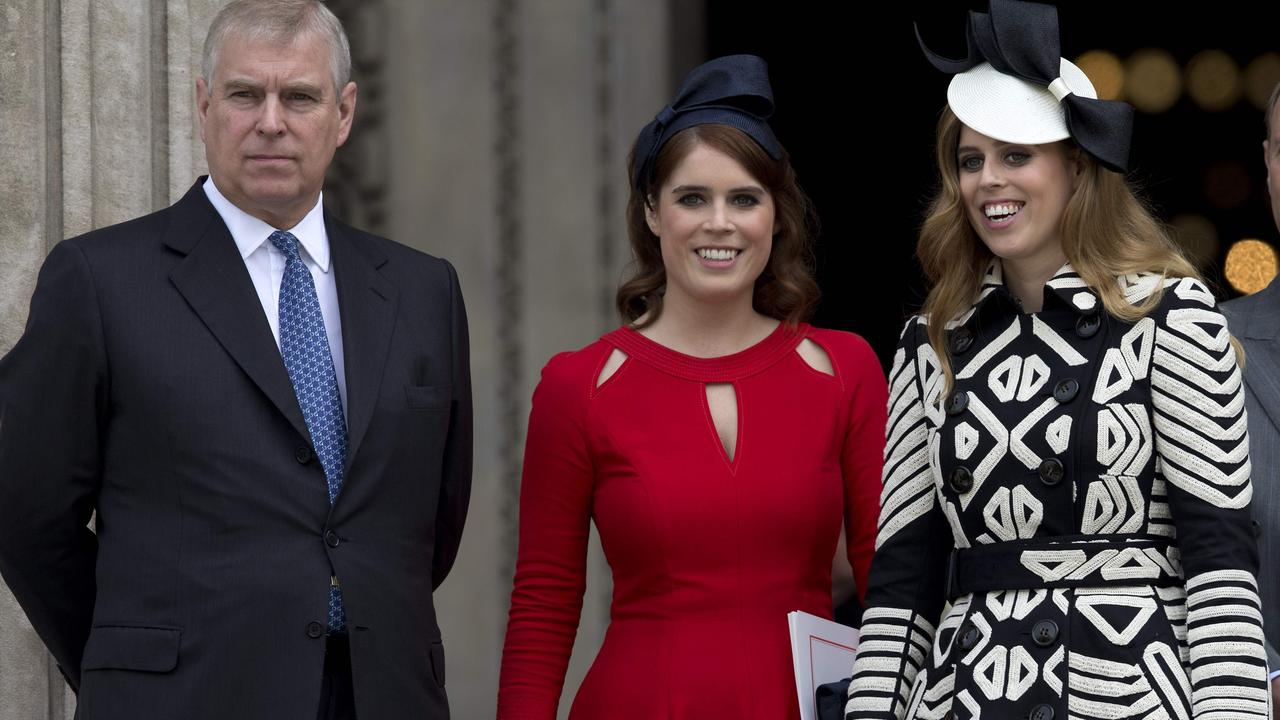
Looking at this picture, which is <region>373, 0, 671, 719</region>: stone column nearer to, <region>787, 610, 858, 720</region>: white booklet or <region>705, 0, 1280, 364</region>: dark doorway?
Answer: <region>705, 0, 1280, 364</region>: dark doorway

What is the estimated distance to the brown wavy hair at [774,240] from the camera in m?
3.13

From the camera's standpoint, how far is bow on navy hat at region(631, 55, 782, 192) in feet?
10.4

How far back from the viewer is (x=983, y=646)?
96.7 inches

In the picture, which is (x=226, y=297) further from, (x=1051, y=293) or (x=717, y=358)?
(x=1051, y=293)

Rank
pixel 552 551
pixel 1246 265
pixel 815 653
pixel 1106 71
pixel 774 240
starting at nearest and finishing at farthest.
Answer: pixel 815 653 → pixel 552 551 → pixel 774 240 → pixel 1246 265 → pixel 1106 71

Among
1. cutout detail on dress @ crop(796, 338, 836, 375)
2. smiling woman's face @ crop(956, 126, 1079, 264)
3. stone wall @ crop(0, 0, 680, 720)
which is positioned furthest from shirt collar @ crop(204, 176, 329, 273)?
stone wall @ crop(0, 0, 680, 720)

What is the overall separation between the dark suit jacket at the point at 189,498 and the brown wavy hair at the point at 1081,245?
80cm

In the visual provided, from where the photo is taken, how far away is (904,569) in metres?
2.65

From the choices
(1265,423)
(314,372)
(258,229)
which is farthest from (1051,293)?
(258,229)

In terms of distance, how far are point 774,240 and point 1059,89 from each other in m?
0.80

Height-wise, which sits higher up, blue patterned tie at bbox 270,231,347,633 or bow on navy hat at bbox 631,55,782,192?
bow on navy hat at bbox 631,55,782,192

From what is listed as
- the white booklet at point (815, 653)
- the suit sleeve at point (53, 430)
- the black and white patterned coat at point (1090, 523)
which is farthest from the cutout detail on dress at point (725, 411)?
the suit sleeve at point (53, 430)

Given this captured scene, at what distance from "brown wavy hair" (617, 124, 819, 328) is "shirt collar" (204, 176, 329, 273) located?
647 millimetres

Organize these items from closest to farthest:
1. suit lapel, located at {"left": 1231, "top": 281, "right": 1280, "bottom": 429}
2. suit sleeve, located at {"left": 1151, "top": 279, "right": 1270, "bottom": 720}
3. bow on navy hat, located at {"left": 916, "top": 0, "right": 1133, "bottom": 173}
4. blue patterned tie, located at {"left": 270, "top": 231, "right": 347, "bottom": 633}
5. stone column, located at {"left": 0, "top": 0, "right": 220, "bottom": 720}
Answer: suit sleeve, located at {"left": 1151, "top": 279, "right": 1270, "bottom": 720}
bow on navy hat, located at {"left": 916, "top": 0, "right": 1133, "bottom": 173}
blue patterned tie, located at {"left": 270, "top": 231, "right": 347, "bottom": 633}
suit lapel, located at {"left": 1231, "top": 281, "right": 1280, "bottom": 429}
stone column, located at {"left": 0, "top": 0, "right": 220, "bottom": 720}
